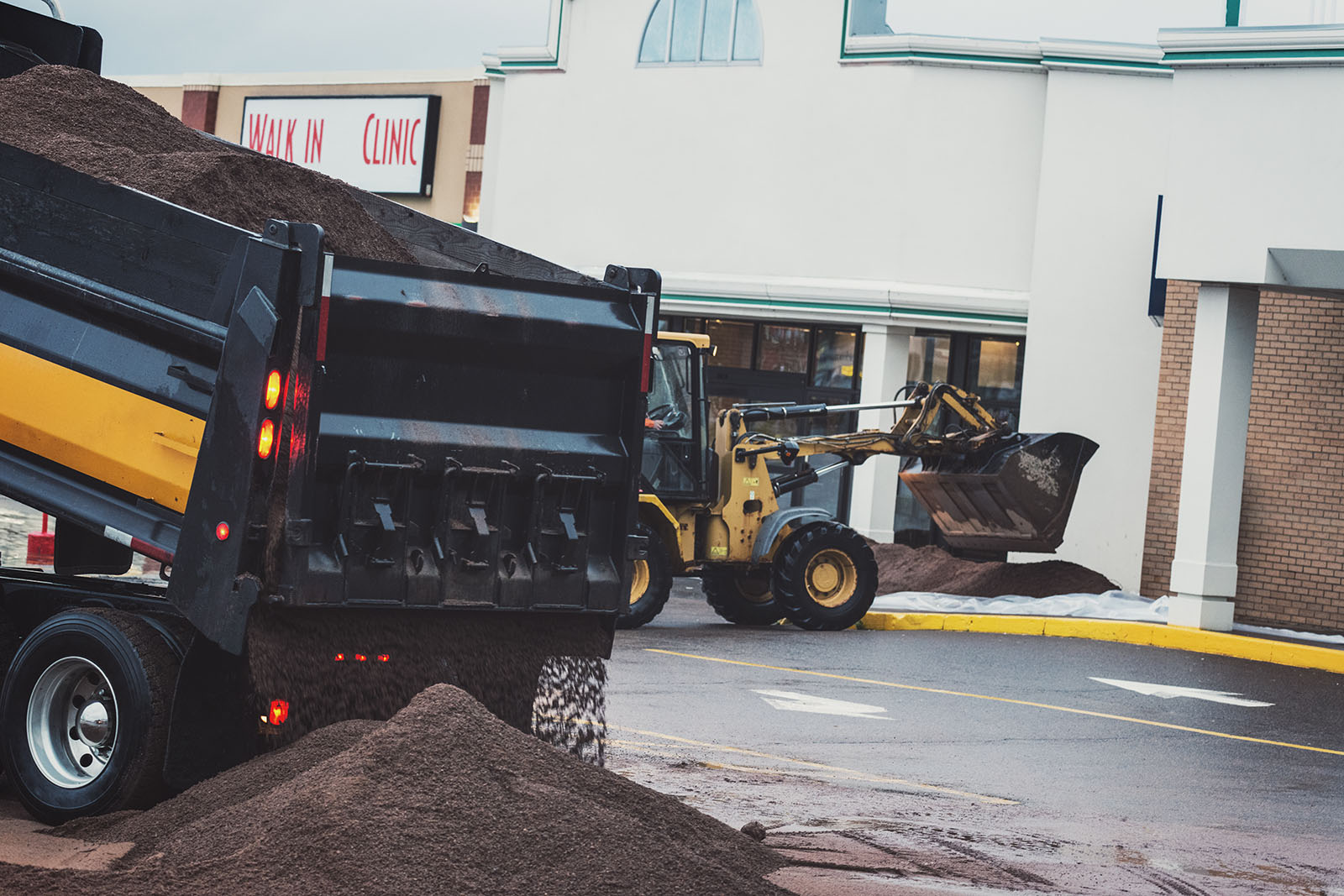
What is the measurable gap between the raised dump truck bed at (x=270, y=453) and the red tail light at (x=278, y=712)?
0.21 feet

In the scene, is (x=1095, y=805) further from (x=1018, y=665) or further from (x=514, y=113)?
(x=514, y=113)

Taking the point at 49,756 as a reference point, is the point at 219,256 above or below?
above

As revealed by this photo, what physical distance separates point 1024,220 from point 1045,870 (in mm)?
17000

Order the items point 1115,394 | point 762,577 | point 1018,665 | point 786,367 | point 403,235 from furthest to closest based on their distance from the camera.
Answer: point 786,367 → point 1115,394 → point 762,577 → point 1018,665 → point 403,235

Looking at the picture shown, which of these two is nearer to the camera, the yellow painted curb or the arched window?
the yellow painted curb

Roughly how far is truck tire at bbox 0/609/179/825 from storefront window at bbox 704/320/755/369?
19.0 metres

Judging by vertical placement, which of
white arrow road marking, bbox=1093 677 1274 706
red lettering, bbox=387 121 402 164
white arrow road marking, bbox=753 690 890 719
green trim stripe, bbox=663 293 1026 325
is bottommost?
white arrow road marking, bbox=753 690 890 719

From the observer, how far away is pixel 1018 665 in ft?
48.1

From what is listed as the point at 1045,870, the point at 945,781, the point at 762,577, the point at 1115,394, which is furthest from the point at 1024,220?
the point at 1045,870

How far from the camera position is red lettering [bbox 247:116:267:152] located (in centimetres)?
2997

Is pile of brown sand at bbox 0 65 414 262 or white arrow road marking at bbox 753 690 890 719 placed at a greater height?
pile of brown sand at bbox 0 65 414 262

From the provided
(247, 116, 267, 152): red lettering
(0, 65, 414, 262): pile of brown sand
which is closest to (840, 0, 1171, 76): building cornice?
(247, 116, 267, 152): red lettering

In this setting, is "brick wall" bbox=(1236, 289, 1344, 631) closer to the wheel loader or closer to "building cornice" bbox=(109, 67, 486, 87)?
the wheel loader

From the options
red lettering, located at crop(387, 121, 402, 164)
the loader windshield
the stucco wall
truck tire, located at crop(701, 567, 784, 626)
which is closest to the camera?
the loader windshield
